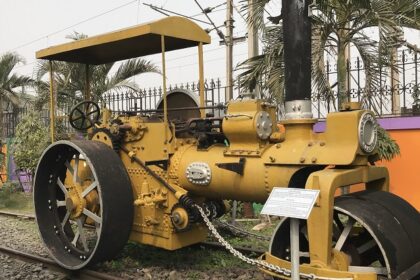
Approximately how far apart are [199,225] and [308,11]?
2.48 meters

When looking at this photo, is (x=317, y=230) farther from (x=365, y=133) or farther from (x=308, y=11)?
(x=308, y=11)

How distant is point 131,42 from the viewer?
566cm

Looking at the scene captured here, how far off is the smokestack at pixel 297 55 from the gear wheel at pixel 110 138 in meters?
2.10

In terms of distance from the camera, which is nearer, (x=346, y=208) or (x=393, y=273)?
(x=393, y=273)

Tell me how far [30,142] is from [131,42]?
26.7 feet

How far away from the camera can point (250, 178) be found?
14.5 ft

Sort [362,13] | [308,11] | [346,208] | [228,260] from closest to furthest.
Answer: [346,208], [308,11], [228,260], [362,13]

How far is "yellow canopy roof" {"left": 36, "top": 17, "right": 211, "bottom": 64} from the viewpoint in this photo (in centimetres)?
507

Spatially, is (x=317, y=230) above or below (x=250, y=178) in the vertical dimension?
below

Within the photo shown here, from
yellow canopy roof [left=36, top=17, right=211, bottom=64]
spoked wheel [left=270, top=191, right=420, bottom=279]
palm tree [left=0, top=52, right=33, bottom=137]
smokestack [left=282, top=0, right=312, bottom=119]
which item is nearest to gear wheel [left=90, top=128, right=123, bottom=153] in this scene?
yellow canopy roof [left=36, top=17, right=211, bottom=64]

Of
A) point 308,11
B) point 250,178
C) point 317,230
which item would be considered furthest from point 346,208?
point 308,11

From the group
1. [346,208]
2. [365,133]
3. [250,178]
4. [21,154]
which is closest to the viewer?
[346,208]

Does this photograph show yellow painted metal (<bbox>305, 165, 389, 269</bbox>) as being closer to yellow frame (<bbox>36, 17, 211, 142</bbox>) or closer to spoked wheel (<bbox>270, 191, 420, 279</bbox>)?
spoked wheel (<bbox>270, 191, 420, 279</bbox>)

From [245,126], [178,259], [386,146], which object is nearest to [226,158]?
[245,126]
